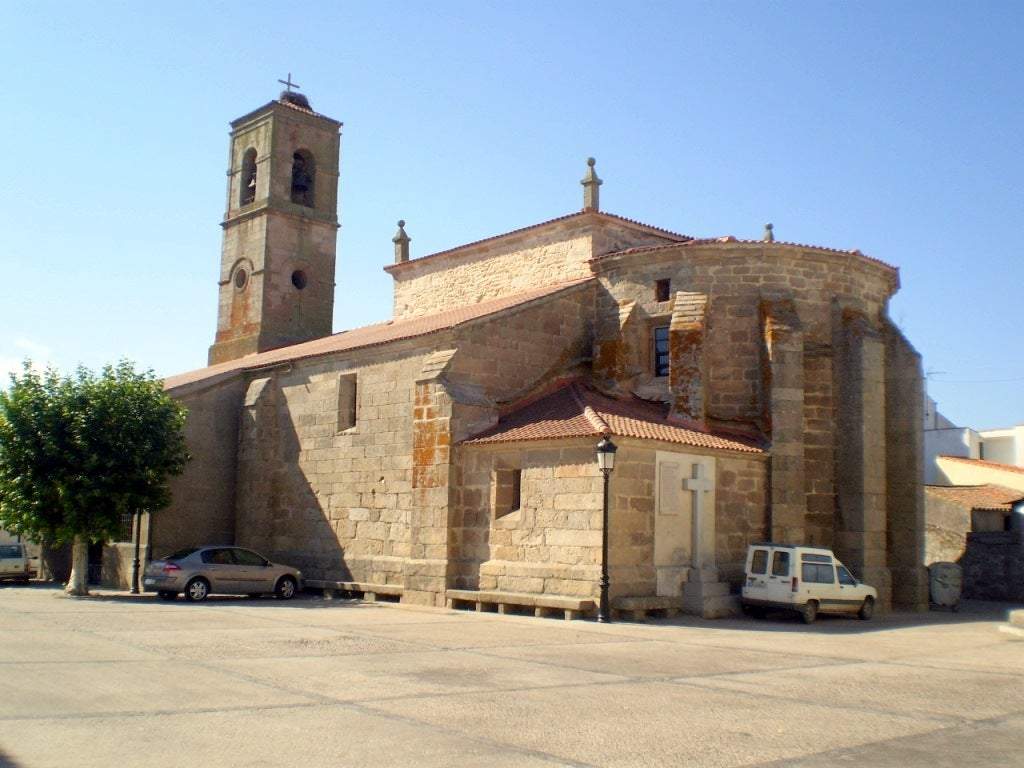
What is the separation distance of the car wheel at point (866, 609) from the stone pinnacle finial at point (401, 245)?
1775cm

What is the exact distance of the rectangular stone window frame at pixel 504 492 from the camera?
19219 mm

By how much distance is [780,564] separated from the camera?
714 inches

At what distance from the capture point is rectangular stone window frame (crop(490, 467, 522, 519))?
63.1 ft

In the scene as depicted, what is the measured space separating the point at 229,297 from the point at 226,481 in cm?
1160

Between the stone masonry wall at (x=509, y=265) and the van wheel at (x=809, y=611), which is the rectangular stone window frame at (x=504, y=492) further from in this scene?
the stone masonry wall at (x=509, y=265)

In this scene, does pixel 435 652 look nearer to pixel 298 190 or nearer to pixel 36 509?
pixel 36 509

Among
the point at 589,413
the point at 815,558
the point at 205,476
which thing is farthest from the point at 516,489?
the point at 205,476

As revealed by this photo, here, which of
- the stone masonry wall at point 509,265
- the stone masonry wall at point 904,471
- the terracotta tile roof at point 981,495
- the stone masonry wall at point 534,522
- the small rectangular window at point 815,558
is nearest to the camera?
the stone masonry wall at point 534,522

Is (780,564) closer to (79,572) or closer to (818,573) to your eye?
(818,573)

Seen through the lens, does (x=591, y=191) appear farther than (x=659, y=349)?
Yes

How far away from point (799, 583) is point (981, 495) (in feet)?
45.0

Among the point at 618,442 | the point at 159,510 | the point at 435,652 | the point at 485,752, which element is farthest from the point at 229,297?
the point at 485,752

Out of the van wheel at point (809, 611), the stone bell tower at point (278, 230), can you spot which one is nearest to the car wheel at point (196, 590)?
the van wheel at point (809, 611)

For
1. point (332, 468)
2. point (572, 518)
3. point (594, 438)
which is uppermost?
point (594, 438)
